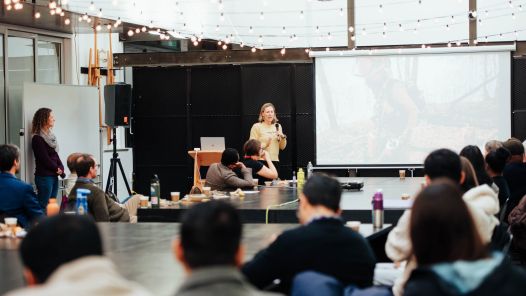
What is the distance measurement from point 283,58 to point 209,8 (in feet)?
4.30

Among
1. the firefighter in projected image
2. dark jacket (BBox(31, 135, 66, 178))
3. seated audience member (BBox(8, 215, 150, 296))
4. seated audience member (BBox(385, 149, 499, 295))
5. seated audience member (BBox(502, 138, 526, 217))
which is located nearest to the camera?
seated audience member (BBox(8, 215, 150, 296))

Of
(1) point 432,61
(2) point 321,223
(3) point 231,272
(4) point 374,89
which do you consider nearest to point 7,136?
(4) point 374,89

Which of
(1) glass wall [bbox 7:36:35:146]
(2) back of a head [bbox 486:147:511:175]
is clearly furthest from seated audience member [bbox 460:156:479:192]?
Answer: (1) glass wall [bbox 7:36:35:146]

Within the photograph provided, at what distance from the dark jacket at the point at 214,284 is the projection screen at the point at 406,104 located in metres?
10.6

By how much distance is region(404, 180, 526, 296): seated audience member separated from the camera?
2.68m

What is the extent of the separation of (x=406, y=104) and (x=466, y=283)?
10.3 metres

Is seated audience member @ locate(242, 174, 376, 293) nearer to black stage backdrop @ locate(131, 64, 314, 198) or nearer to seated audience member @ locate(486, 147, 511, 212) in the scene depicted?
seated audience member @ locate(486, 147, 511, 212)

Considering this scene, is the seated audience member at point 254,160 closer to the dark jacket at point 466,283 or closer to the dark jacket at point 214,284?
the dark jacket at point 466,283

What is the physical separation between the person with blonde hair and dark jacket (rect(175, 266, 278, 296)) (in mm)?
9444

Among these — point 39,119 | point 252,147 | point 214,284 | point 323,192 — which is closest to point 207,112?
point 39,119

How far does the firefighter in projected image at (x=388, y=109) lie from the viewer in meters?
12.8

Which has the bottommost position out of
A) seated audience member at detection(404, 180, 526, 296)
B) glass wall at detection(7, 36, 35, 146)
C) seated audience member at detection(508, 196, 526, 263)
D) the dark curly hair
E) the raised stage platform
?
seated audience member at detection(508, 196, 526, 263)

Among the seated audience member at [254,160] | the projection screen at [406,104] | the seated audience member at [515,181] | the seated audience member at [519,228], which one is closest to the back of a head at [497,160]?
the seated audience member at [519,228]

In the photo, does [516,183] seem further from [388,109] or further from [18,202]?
[388,109]
